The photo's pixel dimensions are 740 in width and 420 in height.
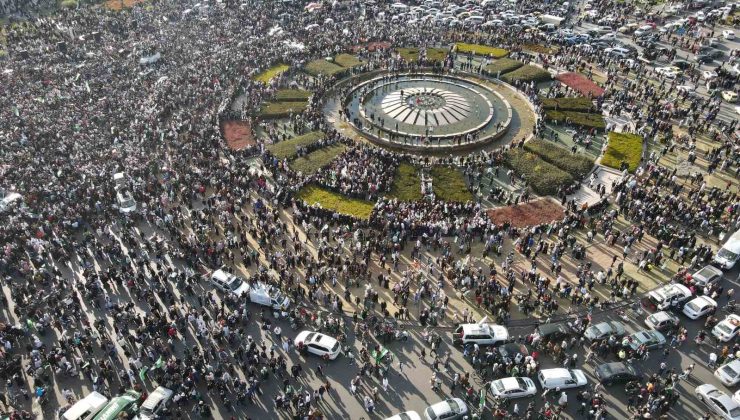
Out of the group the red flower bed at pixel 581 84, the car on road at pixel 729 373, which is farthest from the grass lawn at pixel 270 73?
the car on road at pixel 729 373

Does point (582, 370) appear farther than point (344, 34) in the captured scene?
No

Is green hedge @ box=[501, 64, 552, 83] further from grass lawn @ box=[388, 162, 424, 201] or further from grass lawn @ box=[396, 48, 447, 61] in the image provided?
grass lawn @ box=[388, 162, 424, 201]

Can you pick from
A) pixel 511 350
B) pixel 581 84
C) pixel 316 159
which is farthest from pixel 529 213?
pixel 581 84

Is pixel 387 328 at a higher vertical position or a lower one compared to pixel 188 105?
lower

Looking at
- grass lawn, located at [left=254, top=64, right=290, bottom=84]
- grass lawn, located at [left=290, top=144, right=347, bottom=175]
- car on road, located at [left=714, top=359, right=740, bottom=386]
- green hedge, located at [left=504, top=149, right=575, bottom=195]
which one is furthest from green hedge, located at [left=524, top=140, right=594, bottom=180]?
grass lawn, located at [left=254, top=64, right=290, bottom=84]

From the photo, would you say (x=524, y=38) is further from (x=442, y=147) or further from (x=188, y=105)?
(x=188, y=105)

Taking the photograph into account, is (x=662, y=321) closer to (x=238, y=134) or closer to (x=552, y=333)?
(x=552, y=333)

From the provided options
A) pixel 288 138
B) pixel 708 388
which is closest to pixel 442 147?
pixel 288 138

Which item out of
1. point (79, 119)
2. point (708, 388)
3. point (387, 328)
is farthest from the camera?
point (79, 119)
